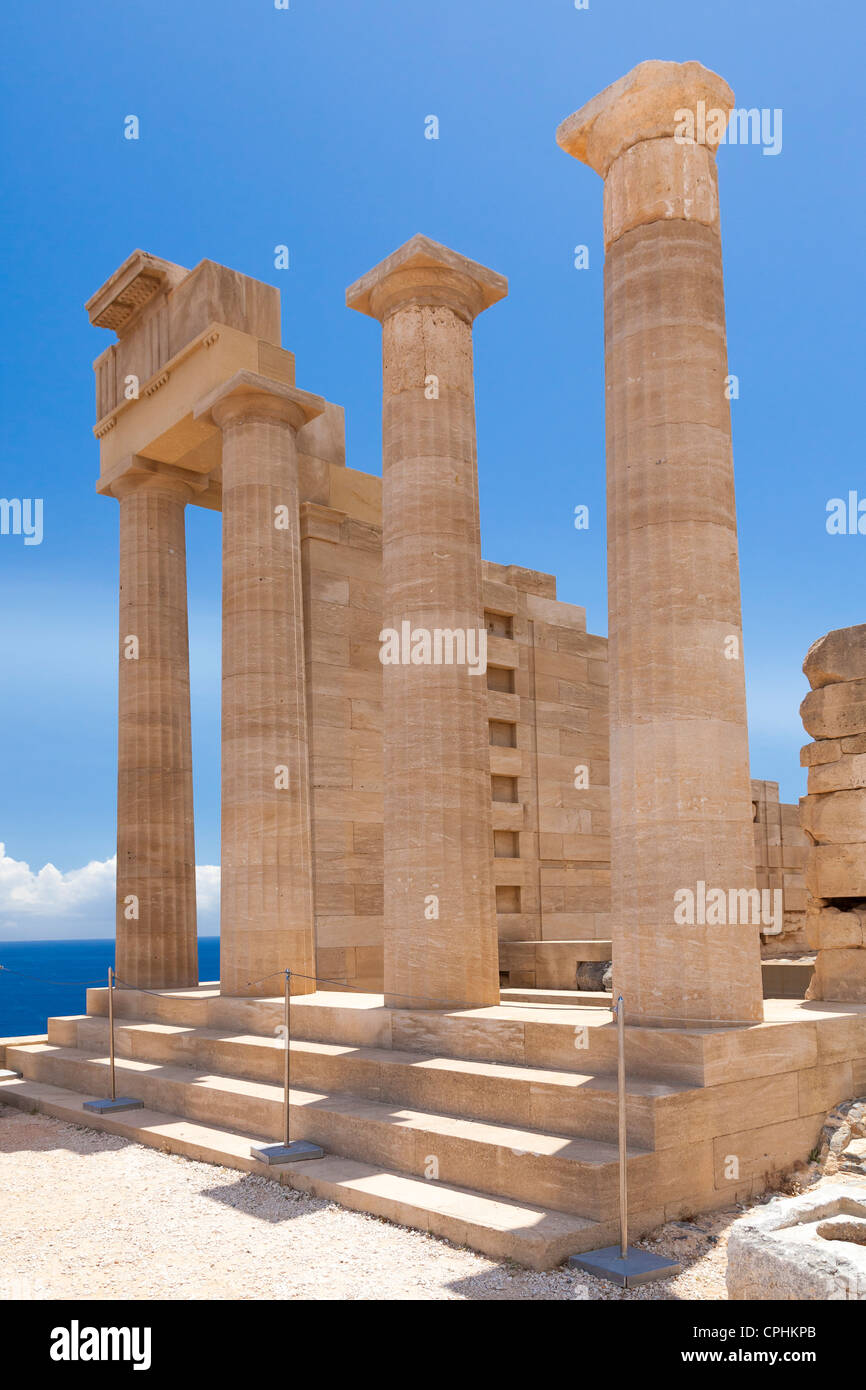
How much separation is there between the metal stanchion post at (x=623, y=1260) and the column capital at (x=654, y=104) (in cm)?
1049

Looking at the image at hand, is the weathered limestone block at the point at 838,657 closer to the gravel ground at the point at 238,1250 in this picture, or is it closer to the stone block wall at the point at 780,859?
the gravel ground at the point at 238,1250

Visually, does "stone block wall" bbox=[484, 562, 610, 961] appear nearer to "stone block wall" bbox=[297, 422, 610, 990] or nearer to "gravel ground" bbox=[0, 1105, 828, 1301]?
"stone block wall" bbox=[297, 422, 610, 990]

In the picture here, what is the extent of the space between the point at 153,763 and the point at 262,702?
5022 millimetres

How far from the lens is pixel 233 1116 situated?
15.2 meters

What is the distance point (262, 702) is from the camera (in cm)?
2030

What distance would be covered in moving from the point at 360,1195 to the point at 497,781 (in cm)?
1641

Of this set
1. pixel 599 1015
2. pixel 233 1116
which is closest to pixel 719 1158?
pixel 599 1015

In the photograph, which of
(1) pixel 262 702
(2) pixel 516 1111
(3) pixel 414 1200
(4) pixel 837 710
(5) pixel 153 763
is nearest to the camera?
(3) pixel 414 1200

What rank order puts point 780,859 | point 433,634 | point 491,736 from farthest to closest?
point 780,859
point 491,736
point 433,634

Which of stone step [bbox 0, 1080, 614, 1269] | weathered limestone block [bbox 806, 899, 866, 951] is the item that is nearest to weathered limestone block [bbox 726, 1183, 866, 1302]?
stone step [bbox 0, 1080, 614, 1269]

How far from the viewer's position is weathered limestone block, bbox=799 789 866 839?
15.1m

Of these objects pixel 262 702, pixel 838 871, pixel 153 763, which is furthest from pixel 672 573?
pixel 153 763

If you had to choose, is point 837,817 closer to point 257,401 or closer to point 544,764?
point 257,401

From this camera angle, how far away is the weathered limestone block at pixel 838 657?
15.4 metres
